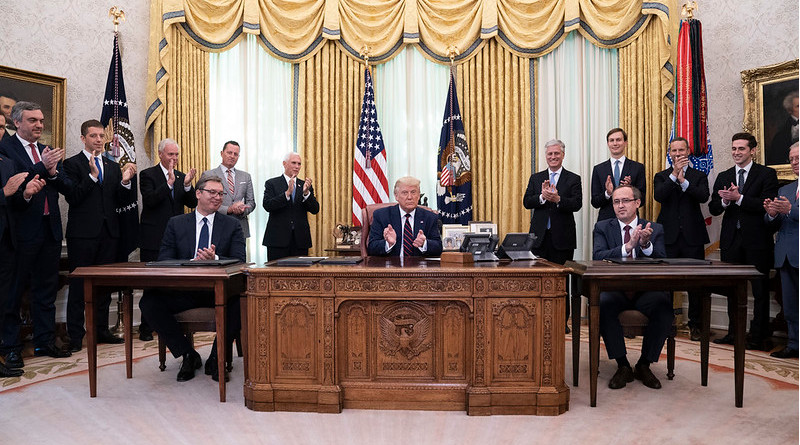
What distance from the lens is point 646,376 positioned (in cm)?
407

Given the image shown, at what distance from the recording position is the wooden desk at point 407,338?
134 inches

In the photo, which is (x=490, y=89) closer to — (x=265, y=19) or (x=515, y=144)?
(x=515, y=144)

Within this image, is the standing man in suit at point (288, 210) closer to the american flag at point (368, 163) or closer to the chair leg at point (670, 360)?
the american flag at point (368, 163)

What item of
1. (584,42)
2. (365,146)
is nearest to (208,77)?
(365,146)

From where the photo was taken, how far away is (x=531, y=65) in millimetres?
6980

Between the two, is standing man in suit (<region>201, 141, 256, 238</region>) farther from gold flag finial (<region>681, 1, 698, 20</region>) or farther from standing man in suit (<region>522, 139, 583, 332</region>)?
gold flag finial (<region>681, 1, 698, 20</region>)

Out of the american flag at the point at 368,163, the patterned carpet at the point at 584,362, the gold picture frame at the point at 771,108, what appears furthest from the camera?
the american flag at the point at 368,163

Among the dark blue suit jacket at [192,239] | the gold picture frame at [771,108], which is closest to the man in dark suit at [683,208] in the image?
the gold picture frame at [771,108]

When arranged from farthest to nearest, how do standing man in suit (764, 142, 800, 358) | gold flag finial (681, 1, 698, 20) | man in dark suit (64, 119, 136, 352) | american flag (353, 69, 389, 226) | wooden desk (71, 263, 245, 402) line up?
american flag (353, 69, 389, 226) < gold flag finial (681, 1, 698, 20) < man in dark suit (64, 119, 136, 352) < standing man in suit (764, 142, 800, 358) < wooden desk (71, 263, 245, 402)

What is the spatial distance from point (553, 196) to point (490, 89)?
2.12 m

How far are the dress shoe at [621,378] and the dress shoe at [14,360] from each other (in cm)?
439

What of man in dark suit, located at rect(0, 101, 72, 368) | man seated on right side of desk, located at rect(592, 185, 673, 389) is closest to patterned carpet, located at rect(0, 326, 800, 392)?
man in dark suit, located at rect(0, 101, 72, 368)

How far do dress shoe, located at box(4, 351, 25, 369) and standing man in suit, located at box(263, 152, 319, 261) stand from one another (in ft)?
7.41

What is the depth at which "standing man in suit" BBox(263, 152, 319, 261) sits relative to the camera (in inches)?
226
